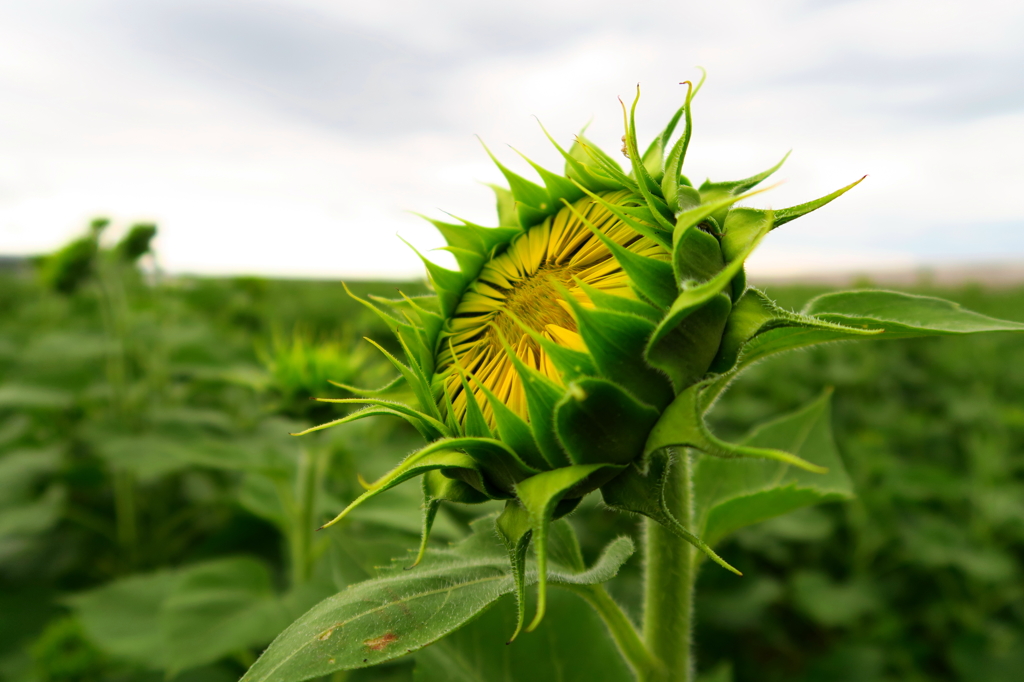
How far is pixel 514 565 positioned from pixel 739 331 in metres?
0.43

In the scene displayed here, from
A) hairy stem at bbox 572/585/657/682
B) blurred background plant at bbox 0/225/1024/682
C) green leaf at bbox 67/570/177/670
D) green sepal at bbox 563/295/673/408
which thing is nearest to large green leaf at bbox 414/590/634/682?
blurred background plant at bbox 0/225/1024/682

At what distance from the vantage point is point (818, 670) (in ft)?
8.82

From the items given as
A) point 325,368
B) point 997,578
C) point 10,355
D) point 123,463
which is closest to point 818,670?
point 997,578

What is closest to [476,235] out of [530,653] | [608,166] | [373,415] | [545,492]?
[608,166]

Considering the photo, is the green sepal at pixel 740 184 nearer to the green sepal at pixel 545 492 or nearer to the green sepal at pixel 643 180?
the green sepal at pixel 643 180

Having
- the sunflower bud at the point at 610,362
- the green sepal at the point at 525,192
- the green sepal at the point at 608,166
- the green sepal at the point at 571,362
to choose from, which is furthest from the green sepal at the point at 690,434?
the green sepal at the point at 525,192

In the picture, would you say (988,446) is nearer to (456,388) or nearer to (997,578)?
(997,578)

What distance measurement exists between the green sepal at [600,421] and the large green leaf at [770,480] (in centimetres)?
31

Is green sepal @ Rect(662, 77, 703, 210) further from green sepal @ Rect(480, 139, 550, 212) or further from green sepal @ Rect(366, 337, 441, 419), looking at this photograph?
green sepal @ Rect(366, 337, 441, 419)

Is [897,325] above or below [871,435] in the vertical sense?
above

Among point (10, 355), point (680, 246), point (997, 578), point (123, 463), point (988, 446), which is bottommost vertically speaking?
point (997, 578)

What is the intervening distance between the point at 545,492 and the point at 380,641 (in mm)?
285

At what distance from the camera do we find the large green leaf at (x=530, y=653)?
1136 millimetres

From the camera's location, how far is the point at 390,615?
2.83 feet
